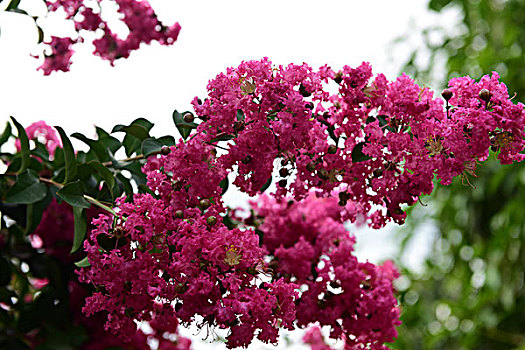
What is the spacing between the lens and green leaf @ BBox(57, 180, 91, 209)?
2.10 feet

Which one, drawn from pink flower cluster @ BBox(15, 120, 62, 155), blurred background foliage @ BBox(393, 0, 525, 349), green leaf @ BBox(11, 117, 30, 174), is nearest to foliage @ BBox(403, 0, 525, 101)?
blurred background foliage @ BBox(393, 0, 525, 349)

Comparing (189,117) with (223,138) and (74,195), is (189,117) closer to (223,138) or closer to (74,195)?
(223,138)

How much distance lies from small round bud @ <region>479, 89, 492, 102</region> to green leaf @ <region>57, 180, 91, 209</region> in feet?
1.47

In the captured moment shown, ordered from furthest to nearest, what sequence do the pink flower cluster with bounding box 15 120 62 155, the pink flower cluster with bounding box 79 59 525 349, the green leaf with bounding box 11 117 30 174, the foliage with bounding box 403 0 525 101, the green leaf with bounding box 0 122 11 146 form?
the foliage with bounding box 403 0 525 101
the pink flower cluster with bounding box 15 120 62 155
the green leaf with bounding box 0 122 11 146
the green leaf with bounding box 11 117 30 174
the pink flower cluster with bounding box 79 59 525 349

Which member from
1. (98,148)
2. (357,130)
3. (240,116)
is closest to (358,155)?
(357,130)

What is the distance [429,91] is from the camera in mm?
632

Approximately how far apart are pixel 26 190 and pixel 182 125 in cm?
22

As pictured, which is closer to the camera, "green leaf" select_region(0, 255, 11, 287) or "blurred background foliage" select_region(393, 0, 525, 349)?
"green leaf" select_region(0, 255, 11, 287)

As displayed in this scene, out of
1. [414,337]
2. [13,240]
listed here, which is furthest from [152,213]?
[414,337]

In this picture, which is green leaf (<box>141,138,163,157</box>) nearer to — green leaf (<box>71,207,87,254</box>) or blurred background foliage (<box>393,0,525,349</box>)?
green leaf (<box>71,207,87,254</box>)

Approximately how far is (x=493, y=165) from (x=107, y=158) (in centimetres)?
178

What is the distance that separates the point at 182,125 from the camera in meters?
0.67

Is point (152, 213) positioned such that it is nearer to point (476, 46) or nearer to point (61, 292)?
point (61, 292)

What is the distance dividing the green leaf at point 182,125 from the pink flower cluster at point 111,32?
9 cm
